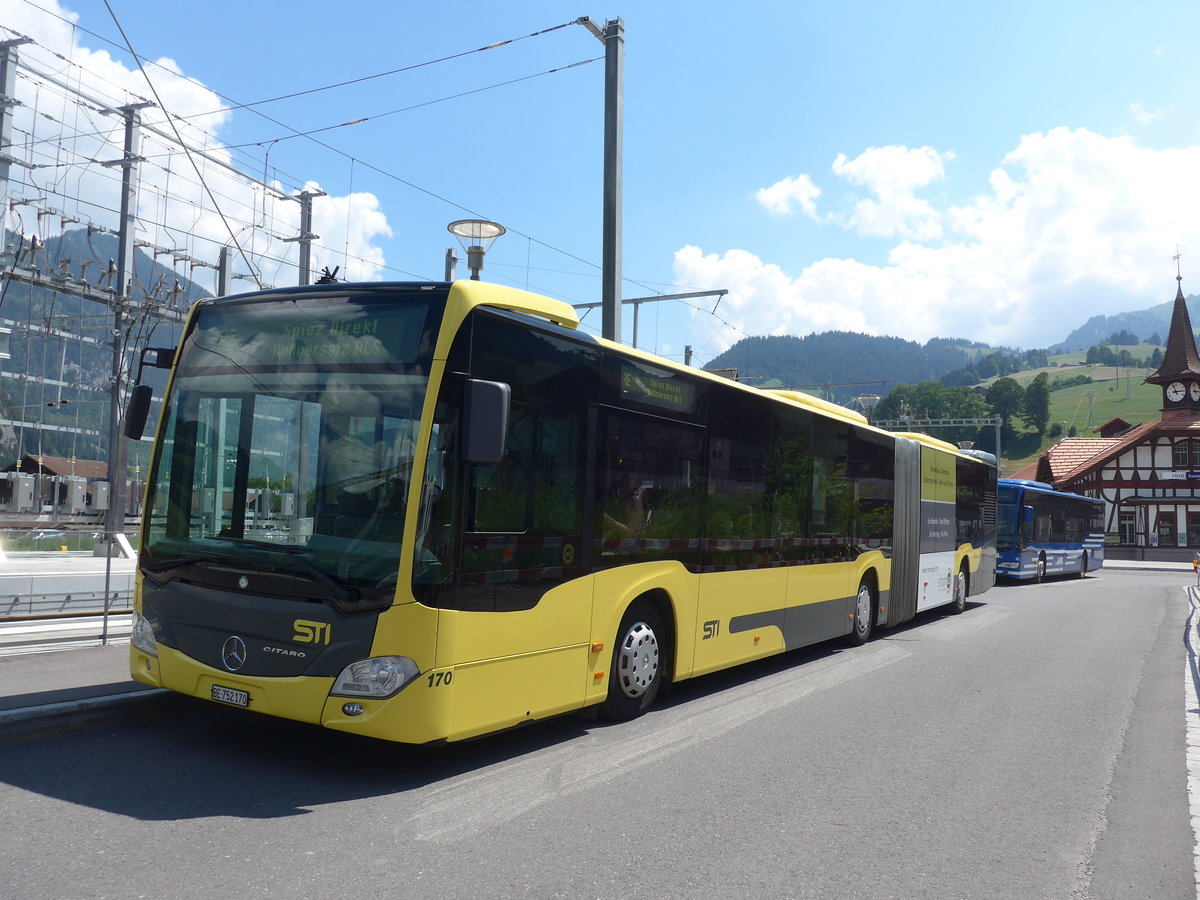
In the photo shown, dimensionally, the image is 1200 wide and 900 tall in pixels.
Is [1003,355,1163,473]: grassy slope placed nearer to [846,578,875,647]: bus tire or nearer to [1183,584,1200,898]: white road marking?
[846,578,875,647]: bus tire

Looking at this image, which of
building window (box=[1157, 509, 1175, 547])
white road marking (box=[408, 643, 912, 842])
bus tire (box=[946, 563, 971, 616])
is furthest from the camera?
building window (box=[1157, 509, 1175, 547])

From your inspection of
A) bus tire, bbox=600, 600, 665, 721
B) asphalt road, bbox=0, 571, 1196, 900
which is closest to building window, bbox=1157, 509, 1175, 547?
asphalt road, bbox=0, 571, 1196, 900

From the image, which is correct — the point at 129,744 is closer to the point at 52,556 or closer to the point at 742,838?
the point at 742,838

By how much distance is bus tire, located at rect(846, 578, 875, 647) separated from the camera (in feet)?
41.7

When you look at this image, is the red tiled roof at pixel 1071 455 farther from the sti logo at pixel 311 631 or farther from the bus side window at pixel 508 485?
the sti logo at pixel 311 631

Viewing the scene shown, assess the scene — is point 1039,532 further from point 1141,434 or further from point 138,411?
point 1141,434

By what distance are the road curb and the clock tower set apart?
2710 inches

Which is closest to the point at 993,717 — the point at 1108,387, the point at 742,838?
the point at 742,838

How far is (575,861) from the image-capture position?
175 inches

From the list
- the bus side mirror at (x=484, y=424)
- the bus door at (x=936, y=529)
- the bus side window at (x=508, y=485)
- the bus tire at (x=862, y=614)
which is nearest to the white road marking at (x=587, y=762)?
the bus side window at (x=508, y=485)

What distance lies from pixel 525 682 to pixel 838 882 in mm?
2495

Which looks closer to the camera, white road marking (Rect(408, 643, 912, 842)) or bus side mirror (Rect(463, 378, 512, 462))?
white road marking (Rect(408, 643, 912, 842))

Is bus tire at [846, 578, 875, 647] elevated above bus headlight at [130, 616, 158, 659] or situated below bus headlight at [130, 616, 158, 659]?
below

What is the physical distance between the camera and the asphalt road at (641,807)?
168 inches
